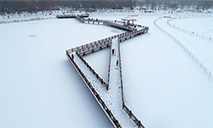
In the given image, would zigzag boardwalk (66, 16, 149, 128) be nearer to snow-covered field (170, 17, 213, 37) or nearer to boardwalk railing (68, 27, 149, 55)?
boardwalk railing (68, 27, 149, 55)

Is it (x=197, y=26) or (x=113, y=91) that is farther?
(x=197, y=26)

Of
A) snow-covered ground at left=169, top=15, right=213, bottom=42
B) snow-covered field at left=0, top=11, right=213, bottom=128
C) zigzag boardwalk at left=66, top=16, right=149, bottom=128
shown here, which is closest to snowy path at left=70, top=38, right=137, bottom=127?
zigzag boardwalk at left=66, top=16, right=149, bottom=128

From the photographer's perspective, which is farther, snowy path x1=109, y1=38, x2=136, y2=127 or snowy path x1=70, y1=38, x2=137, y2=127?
snowy path x1=70, y1=38, x2=137, y2=127

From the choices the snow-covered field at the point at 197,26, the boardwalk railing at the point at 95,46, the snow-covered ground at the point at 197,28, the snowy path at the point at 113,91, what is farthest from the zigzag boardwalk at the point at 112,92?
the snow-covered field at the point at 197,26

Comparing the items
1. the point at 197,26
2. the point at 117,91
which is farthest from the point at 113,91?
the point at 197,26

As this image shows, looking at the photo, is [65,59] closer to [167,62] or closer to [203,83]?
[167,62]

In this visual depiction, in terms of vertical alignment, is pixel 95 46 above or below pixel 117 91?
above

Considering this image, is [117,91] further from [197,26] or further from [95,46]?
[197,26]

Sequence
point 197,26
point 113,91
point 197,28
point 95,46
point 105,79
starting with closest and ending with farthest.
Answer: point 113,91 → point 105,79 → point 95,46 → point 197,28 → point 197,26

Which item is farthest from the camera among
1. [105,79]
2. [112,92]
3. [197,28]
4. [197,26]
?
[197,26]
